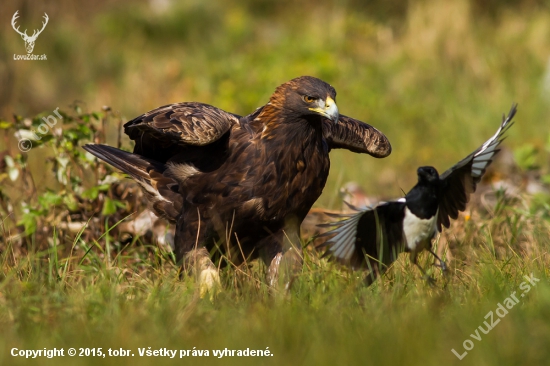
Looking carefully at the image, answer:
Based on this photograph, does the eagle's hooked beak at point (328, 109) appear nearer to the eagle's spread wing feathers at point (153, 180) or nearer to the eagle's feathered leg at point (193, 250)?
the eagle's feathered leg at point (193, 250)

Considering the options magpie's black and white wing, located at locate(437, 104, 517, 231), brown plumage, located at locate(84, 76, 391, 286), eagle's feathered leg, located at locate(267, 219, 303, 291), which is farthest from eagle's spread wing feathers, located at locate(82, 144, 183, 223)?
magpie's black and white wing, located at locate(437, 104, 517, 231)

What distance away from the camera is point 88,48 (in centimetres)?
1460

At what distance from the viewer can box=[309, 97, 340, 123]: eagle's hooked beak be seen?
457cm

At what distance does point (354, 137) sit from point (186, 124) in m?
1.17

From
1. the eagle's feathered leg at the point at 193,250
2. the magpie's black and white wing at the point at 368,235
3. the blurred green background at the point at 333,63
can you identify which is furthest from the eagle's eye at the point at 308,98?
the blurred green background at the point at 333,63

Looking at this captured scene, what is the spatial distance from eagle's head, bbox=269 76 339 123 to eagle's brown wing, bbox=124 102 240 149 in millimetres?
344

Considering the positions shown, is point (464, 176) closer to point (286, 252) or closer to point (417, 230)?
point (417, 230)

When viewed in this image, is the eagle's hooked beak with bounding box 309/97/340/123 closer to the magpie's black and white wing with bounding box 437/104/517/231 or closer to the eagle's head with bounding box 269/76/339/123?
the eagle's head with bounding box 269/76/339/123

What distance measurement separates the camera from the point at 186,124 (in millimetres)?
4754

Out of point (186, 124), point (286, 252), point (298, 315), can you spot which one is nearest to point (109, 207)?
point (186, 124)

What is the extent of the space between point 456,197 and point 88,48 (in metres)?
11.2

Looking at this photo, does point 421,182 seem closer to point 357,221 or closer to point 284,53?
point 357,221

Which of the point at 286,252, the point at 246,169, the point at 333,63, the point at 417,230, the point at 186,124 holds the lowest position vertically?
the point at 417,230

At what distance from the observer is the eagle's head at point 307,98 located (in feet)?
15.3
